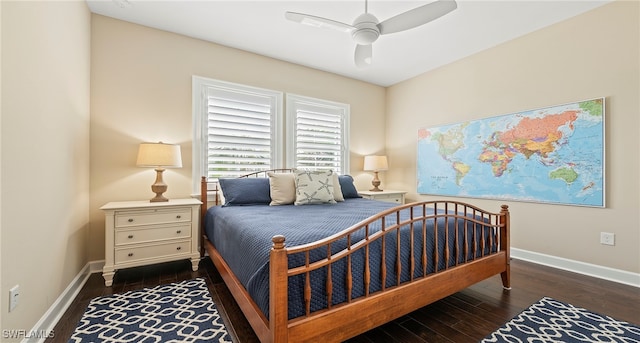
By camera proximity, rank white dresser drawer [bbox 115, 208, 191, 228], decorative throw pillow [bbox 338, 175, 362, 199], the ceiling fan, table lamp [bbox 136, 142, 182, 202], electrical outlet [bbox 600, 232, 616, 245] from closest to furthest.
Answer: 1. the ceiling fan
2. white dresser drawer [bbox 115, 208, 191, 228]
3. electrical outlet [bbox 600, 232, 616, 245]
4. table lamp [bbox 136, 142, 182, 202]
5. decorative throw pillow [bbox 338, 175, 362, 199]

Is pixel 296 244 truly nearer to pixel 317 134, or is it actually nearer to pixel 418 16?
pixel 418 16

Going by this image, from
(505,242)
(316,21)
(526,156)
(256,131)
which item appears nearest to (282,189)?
(256,131)

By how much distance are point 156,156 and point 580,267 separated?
4.47m

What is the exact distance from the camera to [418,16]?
1979 mm

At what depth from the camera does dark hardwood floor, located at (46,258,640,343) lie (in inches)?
66.0

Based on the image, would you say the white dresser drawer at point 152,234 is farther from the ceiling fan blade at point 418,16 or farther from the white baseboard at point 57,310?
the ceiling fan blade at point 418,16

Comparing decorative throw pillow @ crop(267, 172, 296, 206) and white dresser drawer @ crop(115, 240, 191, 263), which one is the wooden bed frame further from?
decorative throw pillow @ crop(267, 172, 296, 206)

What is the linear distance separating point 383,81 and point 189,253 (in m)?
4.00

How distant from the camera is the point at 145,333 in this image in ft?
5.41

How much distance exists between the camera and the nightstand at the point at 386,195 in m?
4.07

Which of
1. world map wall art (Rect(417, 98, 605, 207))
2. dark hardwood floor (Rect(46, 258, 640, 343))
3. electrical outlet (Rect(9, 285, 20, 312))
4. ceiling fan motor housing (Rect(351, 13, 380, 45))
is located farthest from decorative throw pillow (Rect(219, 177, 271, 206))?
world map wall art (Rect(417, 98, 605, 207))

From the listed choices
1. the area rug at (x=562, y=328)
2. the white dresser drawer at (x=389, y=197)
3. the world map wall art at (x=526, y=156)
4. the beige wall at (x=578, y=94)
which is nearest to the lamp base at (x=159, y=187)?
the white dresser drawer at (x=389, y=197)

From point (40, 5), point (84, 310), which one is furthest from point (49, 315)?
point (40, 5)

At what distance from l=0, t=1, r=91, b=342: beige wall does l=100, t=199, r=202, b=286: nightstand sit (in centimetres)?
27
